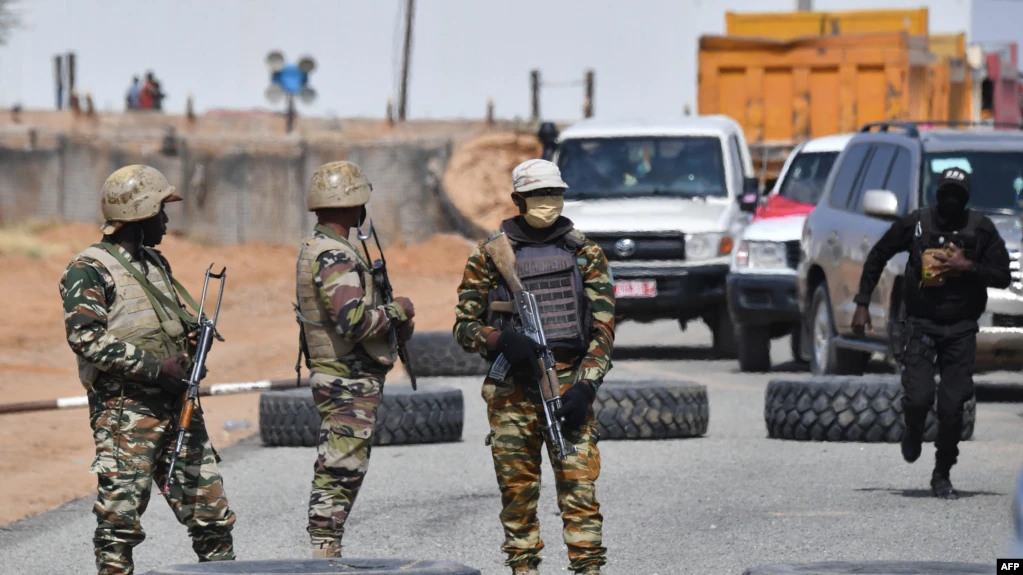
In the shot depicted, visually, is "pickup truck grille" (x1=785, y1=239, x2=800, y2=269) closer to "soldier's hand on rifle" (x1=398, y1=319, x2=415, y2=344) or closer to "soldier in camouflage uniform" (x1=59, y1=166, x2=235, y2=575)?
"soldier's hand on rifle" (x1=398, y1=319, x2=415, y2=344)

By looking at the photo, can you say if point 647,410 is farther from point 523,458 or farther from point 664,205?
point 664,205

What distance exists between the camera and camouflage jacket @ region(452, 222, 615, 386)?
699 centimetres

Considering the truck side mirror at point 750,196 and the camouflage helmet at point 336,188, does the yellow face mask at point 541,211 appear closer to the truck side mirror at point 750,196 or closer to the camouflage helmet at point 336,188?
the camouflage helmet at point 336,188

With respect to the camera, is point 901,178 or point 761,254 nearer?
point 901,178

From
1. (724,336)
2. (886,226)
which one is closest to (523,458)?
(886,226)

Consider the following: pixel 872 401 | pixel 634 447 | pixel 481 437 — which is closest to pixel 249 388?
pixel 481 437

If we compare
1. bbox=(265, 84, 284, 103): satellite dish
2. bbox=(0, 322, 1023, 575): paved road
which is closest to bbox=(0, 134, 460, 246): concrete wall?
bbox=(265, 84, 284, 103): satellite dish

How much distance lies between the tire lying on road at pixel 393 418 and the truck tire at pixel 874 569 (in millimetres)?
6239

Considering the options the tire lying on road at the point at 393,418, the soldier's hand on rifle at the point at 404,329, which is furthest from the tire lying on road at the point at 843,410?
the soldier's hand on rifle at the point at 404,329

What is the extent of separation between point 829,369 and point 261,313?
1481cm

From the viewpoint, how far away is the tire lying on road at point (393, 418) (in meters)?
11.9

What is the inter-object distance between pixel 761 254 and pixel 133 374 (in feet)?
35.4

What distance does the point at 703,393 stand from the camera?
12047mm

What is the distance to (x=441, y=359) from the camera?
1652cm
